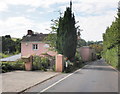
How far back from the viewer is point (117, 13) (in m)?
26.7

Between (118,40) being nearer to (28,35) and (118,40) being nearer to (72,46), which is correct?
(72,46)

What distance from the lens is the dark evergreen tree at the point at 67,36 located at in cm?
3158

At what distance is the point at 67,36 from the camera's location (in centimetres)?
3169

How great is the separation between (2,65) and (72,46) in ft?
41.8

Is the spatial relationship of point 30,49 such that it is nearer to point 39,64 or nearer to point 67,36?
point 67,36

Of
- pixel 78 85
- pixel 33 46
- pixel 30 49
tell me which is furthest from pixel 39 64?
pixel 33 46

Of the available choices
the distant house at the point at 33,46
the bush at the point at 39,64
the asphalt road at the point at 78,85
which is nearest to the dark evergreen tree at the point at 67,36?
the bush at the point at 39,64

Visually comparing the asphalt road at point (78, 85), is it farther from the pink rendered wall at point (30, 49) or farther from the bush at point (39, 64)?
the pink rendered wall at point (30, 49)

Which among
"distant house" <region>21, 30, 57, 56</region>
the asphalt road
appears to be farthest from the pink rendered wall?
the asphalt road

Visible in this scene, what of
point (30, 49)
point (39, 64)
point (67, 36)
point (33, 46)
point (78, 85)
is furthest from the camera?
point (33, 46)

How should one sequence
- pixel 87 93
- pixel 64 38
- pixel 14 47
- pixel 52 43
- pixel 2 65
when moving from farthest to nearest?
pixel 14 47 < pixel 52 43 < pixel 64 38 < pixel 2 65 < pixel 87 93

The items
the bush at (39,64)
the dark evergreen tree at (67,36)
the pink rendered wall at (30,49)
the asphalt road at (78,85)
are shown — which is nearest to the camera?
the asphalt road at (78,85)

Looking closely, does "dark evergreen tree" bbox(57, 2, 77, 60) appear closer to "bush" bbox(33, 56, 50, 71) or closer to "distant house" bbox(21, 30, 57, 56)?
"bush" bbox(33, 56, 50, 71)

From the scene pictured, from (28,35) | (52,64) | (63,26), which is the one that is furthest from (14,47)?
(52,64)
